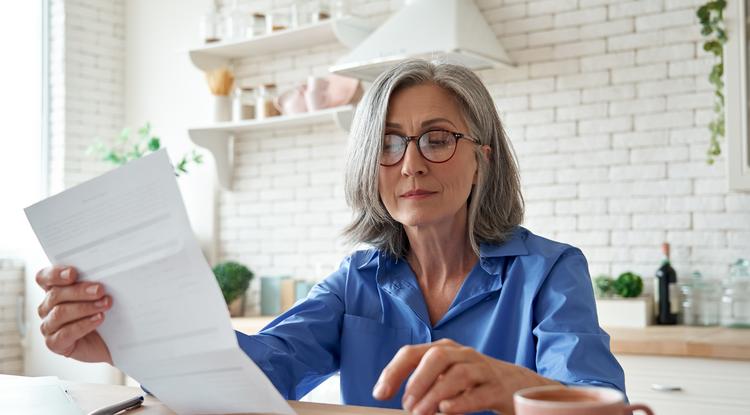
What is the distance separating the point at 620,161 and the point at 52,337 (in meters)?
2.85

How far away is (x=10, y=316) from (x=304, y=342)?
3919 mm

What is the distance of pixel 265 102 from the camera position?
15.1 feet

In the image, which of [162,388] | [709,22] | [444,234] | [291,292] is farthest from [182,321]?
[291,292]

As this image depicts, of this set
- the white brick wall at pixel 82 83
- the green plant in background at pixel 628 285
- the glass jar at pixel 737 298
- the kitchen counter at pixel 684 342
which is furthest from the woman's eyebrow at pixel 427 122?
the white brick wall at pixel 82 83

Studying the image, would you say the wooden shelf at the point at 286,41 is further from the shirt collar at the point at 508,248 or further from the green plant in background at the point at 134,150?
the shirt collar at the point at 508,248

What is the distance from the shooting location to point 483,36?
3.88 meters

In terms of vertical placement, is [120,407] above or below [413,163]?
below

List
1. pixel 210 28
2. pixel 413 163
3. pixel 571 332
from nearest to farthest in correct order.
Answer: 1. pixel 571 332
2. pixel 413 163
3. pixel 210 28

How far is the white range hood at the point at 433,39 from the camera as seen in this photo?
12.2 feet

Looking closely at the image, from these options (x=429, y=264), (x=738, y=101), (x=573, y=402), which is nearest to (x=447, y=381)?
(x=573, y=402)

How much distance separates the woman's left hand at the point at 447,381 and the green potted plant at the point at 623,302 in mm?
2409

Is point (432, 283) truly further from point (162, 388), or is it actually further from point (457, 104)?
point (162, 388)

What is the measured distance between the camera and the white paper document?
114cm

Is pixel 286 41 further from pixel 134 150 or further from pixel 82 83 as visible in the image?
pixel 82 83
